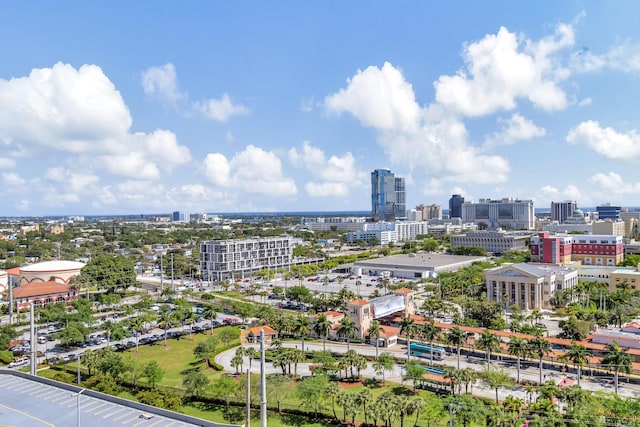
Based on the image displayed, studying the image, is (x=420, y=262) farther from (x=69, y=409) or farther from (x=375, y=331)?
(x=69, y=409)

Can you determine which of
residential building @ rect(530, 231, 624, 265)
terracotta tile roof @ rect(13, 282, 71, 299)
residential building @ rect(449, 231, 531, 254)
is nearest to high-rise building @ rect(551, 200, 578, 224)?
residential building @ rect(449, 231, 531, 254)

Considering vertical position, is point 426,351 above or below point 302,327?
below

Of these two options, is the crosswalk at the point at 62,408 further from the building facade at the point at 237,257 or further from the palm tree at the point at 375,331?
the building facade at the point at 237,257

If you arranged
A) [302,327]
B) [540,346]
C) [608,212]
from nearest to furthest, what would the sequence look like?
[540,346] < [302,327] < [608,212]

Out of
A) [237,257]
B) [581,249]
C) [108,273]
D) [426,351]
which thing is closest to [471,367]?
[426,351]

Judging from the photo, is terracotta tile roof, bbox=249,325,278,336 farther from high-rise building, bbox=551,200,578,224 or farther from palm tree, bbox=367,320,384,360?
high-rise building, bbox=551,200,578,224

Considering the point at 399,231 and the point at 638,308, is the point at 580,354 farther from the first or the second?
the point at 399,231
